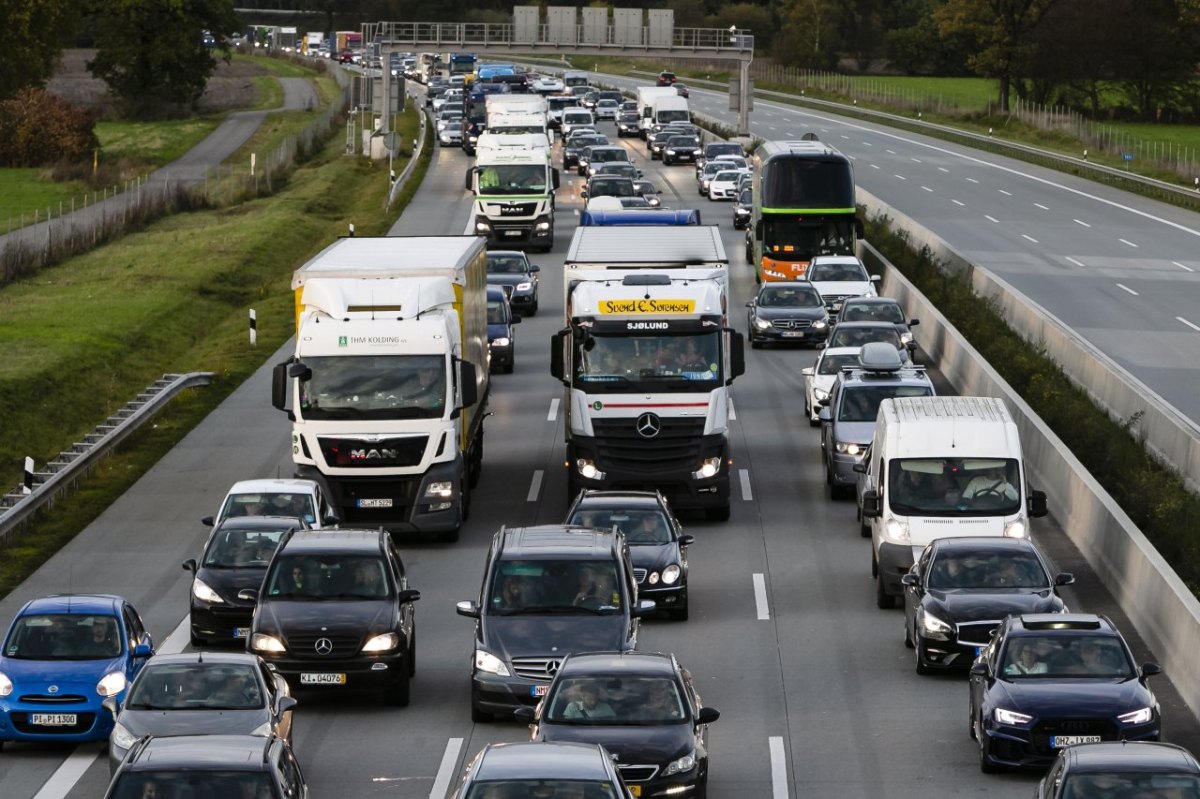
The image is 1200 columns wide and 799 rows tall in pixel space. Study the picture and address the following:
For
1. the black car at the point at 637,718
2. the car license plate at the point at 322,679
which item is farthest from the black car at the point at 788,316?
the black car at the point at 637,718

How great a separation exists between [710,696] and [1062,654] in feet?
14.5

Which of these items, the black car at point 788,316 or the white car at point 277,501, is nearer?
the white car at point 277,501

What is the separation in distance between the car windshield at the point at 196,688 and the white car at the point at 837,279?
32.7 meters

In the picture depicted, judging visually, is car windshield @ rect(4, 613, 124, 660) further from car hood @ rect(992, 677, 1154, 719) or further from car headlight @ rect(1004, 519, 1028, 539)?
car headlight @ rect(1004, 519, 1028, 539)

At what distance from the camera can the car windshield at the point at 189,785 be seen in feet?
47.2

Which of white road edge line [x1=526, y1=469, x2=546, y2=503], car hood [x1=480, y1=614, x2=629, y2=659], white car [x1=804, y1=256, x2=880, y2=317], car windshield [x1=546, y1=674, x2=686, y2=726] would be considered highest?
car windshield [x1=546, y1=674, x2=686, y2=726]

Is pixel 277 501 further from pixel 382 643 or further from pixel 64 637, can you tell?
pixel 64 637

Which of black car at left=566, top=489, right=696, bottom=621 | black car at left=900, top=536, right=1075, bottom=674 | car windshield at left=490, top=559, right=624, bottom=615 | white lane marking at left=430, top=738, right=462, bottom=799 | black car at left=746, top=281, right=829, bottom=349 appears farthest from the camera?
black car at left=746, top=281, right=829, bottom=349

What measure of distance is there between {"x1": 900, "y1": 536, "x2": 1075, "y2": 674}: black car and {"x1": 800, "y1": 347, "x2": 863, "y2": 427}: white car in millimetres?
14531

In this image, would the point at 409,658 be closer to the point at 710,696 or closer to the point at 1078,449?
the point at 710,696

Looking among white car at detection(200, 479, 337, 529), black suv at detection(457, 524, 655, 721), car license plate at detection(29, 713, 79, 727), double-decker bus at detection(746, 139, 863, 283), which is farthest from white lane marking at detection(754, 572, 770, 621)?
double-decker bus at detection(746, 139, 863, 283)

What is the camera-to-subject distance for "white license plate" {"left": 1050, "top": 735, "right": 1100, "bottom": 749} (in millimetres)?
18125

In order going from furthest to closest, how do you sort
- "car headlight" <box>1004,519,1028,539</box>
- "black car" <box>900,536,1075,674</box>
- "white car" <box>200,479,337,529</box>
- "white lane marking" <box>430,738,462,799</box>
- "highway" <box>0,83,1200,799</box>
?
"white car" <box>200,479,337,529</box> < "car headlight" <box>1004,519,1028,539</box> < "black car" <box>900,536,1075,674</box> < "highway" <box>0,83,1200,799</box> < "white lane marking" <box>430,738,462,799</box>

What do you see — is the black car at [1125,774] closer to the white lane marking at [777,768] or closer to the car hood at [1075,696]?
the car hood at [1075,696]
